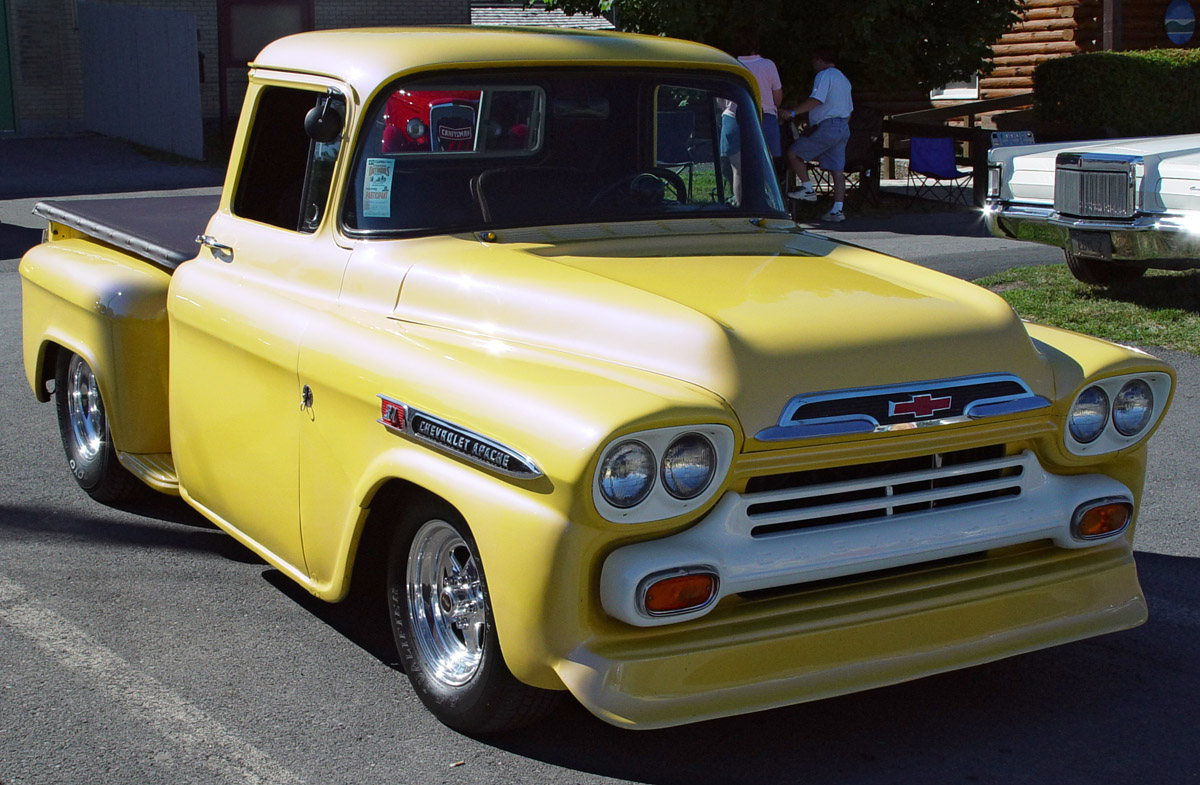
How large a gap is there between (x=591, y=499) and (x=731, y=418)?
1.31 feet

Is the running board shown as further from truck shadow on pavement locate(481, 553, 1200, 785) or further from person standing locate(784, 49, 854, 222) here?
person standing locate(784, 49, 854, 222)

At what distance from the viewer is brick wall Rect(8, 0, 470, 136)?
68.9 feet

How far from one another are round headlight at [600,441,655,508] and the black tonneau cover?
8.24 ft

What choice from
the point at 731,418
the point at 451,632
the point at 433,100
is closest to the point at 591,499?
the point at 731,418

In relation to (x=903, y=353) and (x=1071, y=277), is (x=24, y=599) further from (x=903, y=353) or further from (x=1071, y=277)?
(x=1071, y=277)

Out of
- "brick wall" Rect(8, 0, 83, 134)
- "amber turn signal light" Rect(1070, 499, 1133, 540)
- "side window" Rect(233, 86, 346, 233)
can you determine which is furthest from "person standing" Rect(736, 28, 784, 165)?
"brick wall" Rect(8, 0, 83, 134)

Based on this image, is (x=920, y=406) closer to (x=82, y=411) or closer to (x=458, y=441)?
(x=458, y=441)

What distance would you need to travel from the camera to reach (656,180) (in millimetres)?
4566

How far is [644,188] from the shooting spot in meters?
4.54

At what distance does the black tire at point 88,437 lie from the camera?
5.50 meters

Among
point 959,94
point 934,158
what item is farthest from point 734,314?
point 959,94

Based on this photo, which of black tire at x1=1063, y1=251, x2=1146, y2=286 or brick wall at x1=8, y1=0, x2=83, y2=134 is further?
brick wall at x1=8, y1=0, x2=83, y2=134

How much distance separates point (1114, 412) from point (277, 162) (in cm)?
286

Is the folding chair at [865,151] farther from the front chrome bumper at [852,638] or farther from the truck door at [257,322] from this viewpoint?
the front chrome bumper at [852,638]
